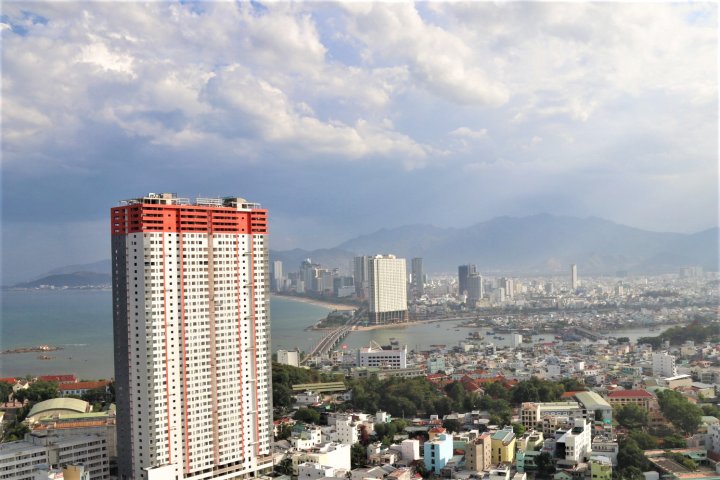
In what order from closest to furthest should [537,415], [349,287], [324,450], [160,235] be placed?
1. [160,235]
2. [324,450]
3. [537,415]
4. [349,287]

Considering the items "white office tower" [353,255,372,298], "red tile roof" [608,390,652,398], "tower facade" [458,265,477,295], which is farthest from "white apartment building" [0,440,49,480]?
"white office tower" [353,255,372,298]

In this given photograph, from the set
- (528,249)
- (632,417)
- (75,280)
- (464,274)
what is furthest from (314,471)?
(528,249)

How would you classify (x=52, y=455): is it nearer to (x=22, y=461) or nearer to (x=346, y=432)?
(x=22, y=461)

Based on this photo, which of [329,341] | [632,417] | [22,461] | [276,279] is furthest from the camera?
[276,279]

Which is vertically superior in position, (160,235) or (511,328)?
(160,235)

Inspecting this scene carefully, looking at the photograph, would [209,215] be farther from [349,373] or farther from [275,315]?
[275,315]

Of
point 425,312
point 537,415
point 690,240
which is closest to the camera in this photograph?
point 537,415

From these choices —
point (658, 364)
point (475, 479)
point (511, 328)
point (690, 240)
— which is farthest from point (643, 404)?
point (690, 240)
